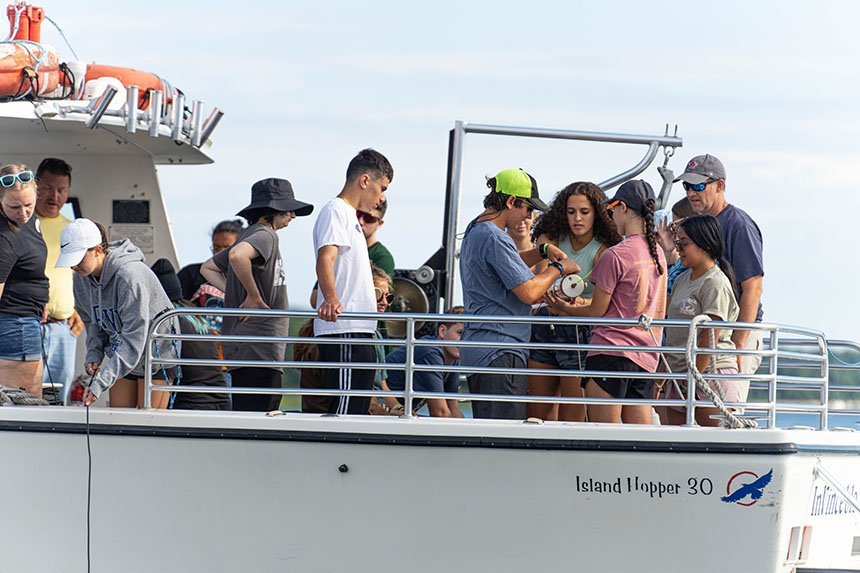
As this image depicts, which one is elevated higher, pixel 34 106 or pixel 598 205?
A: pixel 34 106

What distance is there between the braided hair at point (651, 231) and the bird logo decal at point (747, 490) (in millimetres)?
1173

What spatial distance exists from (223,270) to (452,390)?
163 cm

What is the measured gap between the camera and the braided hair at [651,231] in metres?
6.47

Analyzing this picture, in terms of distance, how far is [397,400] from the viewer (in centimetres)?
837

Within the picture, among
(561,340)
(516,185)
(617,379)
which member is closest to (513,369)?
(617,379)

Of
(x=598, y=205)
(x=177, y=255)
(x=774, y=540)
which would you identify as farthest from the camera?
(x=177, y=255)

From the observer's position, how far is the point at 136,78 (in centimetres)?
936

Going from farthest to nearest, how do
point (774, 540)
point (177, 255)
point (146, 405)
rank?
1. point (177, 255)
2. point (146, 405)
3. point (774, 540)

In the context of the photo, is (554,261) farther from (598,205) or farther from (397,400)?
(397,400)

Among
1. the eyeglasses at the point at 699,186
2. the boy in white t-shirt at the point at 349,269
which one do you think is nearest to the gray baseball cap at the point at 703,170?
the eyeglasses at the point at 699,186

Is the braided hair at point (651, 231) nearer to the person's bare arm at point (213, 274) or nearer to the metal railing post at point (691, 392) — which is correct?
the metal railing post at point (691, 392)

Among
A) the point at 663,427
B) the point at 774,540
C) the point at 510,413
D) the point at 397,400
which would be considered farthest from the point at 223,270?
the point at 774,540

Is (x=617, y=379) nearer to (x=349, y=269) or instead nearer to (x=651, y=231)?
(x=651, y=231)

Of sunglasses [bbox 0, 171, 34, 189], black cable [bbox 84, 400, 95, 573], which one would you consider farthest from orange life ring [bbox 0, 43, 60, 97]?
black cable [bbox 84, 400, 95, 573]
